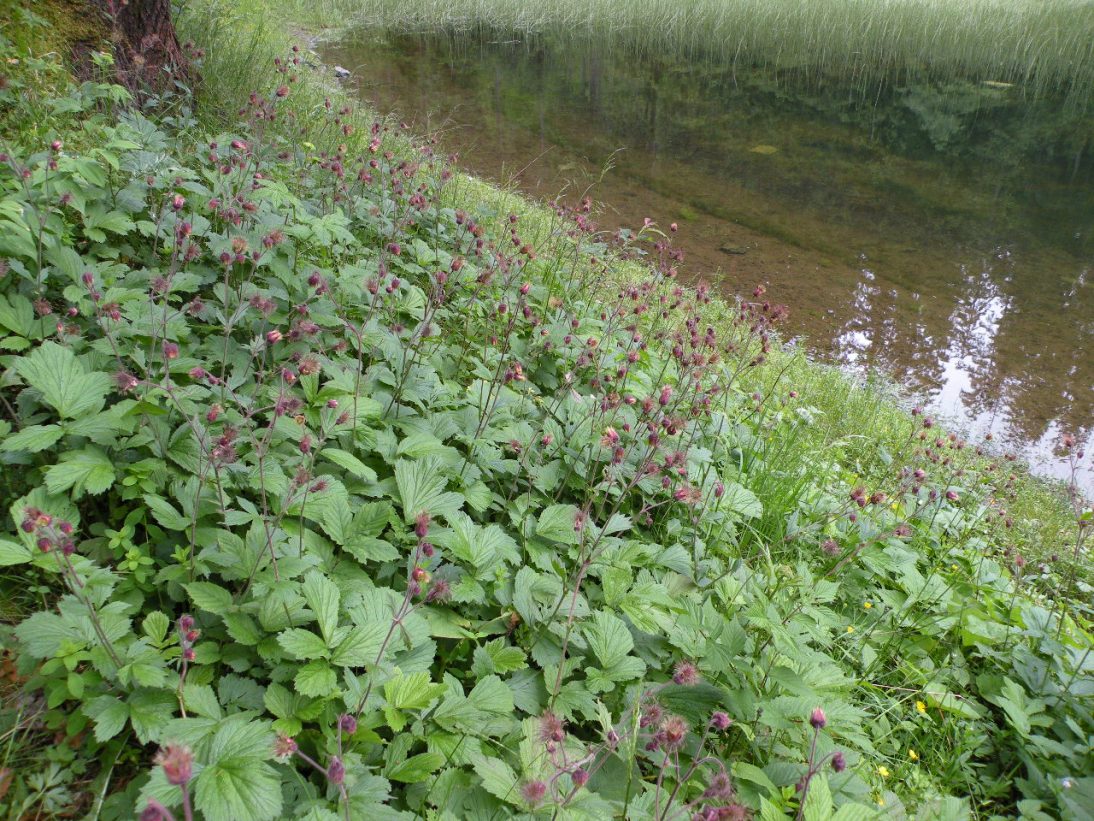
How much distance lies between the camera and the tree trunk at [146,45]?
169 inches

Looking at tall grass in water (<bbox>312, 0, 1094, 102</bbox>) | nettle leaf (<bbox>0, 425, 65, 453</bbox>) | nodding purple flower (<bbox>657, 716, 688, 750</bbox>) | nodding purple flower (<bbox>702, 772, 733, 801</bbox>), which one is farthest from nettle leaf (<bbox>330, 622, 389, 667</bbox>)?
tall grass in water (<bbox>312, 0, 1094, 102</bbox>)

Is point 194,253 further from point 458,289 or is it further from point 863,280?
point 863,280

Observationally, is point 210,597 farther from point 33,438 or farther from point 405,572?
point 33,438

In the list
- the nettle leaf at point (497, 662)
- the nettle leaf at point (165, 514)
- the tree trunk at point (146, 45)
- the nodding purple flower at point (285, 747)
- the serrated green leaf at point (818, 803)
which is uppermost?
the tree trunk at point (146, 45)

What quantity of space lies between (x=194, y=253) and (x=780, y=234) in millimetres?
8634

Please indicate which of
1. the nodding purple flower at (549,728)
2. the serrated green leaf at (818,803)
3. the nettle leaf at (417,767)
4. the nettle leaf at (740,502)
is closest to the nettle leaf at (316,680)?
the nettle leaf at (417,767)

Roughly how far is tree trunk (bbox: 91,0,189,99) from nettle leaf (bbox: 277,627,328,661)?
4.05m

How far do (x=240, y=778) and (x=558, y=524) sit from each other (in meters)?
1.24

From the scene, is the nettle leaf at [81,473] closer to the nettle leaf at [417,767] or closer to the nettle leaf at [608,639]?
the nettle leaf at [417,767]

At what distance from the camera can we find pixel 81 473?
181 centimetres

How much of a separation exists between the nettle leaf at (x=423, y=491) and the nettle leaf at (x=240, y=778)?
779mm

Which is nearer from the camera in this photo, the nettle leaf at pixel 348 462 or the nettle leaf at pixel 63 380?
the nettle leaf at pixel 63 380

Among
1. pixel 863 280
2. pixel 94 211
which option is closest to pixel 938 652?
pixel 94 211

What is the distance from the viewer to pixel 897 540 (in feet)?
10.1
